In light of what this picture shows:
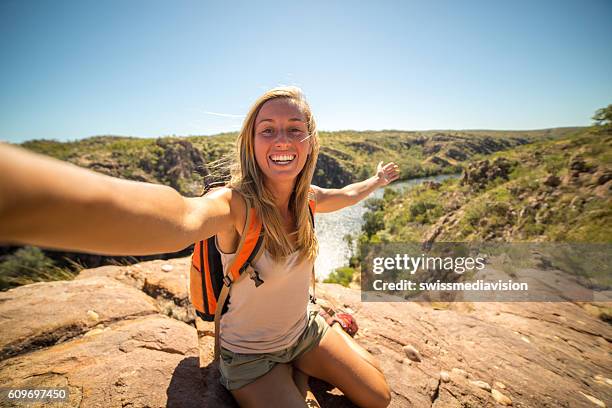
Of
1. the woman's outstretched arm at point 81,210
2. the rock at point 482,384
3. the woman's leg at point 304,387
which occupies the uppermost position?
the woman's outstretched arm at point 81,210

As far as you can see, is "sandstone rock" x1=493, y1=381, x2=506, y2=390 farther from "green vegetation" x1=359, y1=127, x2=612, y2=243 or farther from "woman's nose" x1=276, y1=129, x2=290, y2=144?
"green vegetation" x1=359, y1=127, x2=612, y2=243

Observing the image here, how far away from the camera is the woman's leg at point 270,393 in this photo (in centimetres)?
182

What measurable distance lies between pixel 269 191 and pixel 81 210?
4.90 feet

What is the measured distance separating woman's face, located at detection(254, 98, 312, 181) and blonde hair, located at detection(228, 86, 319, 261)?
0.07 metres

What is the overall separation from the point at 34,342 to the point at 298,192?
2610 millimetres

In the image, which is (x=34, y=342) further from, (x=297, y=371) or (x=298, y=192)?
(x=298, y=192)

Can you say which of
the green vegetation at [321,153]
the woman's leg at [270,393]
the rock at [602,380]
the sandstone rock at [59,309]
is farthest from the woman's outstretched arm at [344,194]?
the green vegetation at [321,153]

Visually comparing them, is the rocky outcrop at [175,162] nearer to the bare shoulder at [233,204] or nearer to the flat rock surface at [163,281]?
the flat rock surface at [163,281]

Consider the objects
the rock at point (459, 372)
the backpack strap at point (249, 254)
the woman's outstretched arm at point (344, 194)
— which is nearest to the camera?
the backpack strap at point (249, 254)

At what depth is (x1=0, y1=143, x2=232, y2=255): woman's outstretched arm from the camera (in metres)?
0.61

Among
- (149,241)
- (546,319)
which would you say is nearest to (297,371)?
(149,241)

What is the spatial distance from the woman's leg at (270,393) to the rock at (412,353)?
1.61 meters

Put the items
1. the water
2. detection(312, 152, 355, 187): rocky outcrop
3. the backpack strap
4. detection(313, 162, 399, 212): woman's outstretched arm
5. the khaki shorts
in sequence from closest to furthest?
the backpack strap → the khaki shorts → detection(313, 162, 399, 212): woman's outstretched arm → the water → detection(312, 152, 355, 187): rocky outcrop

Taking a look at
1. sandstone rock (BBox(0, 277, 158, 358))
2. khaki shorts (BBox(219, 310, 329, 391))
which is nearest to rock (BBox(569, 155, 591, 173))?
khaki shorts (BBox(219, 310, 329, 391))
